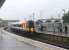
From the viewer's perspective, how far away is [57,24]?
6238 centimetres

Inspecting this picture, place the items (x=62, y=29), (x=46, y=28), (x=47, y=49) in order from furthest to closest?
(x=46, y=28), (x=62, y=29), (x=47, y=49)

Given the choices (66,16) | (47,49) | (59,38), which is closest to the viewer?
(47,49)

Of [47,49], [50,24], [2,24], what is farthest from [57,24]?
[2,24]

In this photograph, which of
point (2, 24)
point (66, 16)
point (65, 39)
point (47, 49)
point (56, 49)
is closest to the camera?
point (56, 49)

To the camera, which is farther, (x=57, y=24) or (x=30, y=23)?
(x=57, y=24)

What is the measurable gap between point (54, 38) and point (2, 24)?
13682cm

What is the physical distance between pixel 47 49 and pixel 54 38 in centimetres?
823

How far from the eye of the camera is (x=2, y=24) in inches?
6388

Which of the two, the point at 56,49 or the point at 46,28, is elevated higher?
the point at 56,49

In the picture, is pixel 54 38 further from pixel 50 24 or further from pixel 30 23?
pixel 50 24

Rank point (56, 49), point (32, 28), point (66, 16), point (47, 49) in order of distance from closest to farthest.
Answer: point (56, 49) → point (47, 49) → point (32, 28) → point (66, 16)

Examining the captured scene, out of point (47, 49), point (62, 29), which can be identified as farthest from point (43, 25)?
point (47, 49)

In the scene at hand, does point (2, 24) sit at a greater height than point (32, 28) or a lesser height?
lesser

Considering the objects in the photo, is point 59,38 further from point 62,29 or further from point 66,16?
point 66,16
